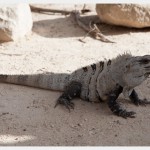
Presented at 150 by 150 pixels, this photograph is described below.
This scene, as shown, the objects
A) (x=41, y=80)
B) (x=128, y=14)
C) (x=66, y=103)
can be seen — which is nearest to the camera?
(x=66, y=103)

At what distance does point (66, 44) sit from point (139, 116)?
11.1ft

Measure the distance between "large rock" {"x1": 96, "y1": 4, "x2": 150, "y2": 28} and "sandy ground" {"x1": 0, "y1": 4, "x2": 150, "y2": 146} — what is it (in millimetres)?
255

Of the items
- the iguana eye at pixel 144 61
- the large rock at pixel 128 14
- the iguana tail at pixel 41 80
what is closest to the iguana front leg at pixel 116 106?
the iguana eye at pixel 144 61

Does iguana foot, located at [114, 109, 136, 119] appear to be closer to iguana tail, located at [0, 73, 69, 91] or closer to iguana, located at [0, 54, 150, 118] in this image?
iguana, located at [0, 54, 150, 118]

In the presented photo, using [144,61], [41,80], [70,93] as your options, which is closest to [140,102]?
[144,61]

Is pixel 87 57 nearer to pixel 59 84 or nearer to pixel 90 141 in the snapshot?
pixel 59 84

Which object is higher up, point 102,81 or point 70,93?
point 102,81

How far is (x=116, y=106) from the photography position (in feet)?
21.4

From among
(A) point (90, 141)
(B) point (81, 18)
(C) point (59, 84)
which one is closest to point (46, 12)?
(B) point (81, 18)

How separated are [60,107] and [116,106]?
35.3 inches

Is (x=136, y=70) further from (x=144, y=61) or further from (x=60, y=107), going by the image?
(x=60, y=107)

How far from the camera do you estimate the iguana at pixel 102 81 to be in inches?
256

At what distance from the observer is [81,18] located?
10648 mm

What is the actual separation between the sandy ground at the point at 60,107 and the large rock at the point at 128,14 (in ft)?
0.84
